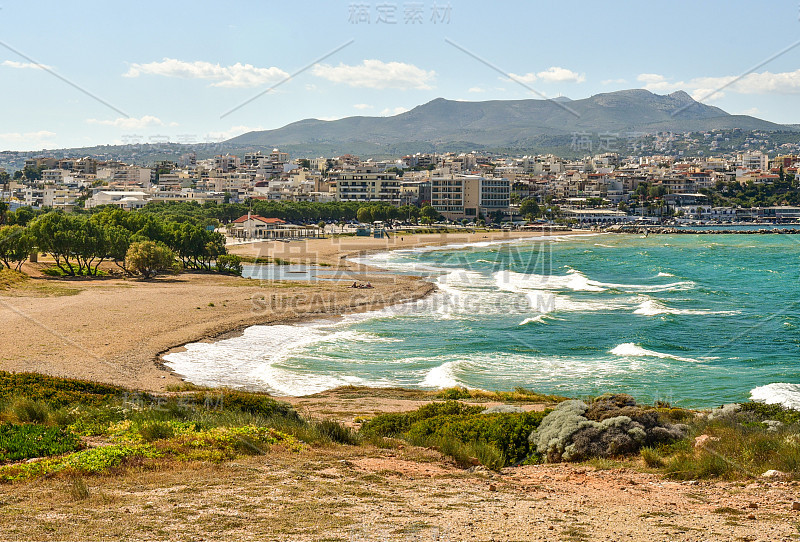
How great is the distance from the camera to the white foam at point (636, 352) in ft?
93.8

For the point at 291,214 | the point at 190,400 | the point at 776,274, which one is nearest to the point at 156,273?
the point at 190,400

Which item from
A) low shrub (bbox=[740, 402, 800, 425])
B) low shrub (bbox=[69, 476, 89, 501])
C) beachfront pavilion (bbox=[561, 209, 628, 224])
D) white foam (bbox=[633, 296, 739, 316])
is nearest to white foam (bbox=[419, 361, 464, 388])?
low shrub (bbox=[740, 402, 800, 425])

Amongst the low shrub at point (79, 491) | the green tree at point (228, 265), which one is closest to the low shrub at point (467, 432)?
the low shrub at point (79, 491)

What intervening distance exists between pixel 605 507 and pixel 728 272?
61088mm

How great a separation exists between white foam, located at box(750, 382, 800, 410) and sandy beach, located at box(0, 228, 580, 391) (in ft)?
57.4

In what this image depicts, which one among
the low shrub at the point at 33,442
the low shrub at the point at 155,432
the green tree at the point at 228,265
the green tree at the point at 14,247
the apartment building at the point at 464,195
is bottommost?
the green tree at the point at 228,265

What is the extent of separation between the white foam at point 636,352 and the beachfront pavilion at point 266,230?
238 ft

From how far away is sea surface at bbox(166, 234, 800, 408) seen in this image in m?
23.8

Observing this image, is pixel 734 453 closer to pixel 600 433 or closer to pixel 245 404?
pixel 600 433

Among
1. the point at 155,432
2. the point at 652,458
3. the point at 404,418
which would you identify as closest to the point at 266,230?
the point at 404,418

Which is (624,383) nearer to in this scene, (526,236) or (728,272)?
(728,272)

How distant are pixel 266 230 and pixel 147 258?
167ft

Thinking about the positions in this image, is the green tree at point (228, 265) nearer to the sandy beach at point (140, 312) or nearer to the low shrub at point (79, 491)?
the sandy beach at point (140, 312)

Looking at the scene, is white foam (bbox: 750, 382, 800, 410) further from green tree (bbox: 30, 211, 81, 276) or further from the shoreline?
green tree (bbox: 30, 211, 81, 276)
